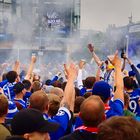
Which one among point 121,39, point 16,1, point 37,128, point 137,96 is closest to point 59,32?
point 16,1

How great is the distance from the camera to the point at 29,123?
10.1ft

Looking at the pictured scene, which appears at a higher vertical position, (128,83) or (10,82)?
(128,83)

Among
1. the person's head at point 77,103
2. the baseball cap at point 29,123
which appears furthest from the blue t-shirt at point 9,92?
the baseball cap at point 29,123

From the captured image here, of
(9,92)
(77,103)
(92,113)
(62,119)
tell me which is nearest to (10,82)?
(9,92)

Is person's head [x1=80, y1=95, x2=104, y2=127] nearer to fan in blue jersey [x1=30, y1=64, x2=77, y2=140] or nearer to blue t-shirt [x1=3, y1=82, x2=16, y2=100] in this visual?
fan in blue jersey [x1=30, y1=64, x2=77, y2=140]

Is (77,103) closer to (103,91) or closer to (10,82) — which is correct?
(103,91)

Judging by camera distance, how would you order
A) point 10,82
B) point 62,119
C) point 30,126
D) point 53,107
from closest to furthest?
1. point 30,126
2. point 62,119
3. point 53,107
4. point 10,82

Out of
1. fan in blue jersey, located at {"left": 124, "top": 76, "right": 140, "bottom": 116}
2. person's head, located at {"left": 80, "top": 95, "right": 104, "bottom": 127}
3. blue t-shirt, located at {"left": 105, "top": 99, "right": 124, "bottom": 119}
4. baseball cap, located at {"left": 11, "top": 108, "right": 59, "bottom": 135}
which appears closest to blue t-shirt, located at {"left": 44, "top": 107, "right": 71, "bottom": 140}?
blue t-shirt, located at {"left": 105, "top": 99, "right": 124, "bottom": 119}

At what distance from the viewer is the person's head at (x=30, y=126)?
3.06 metres

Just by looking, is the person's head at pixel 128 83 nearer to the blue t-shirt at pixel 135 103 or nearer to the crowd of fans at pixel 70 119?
the blue t-shirt at pixel 135 103

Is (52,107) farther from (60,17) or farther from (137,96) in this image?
(60,17)

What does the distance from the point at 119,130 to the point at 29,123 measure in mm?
864

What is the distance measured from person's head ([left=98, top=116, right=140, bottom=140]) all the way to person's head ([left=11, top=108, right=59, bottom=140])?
74 cm

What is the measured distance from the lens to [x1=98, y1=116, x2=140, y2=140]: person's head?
7.77 ft
